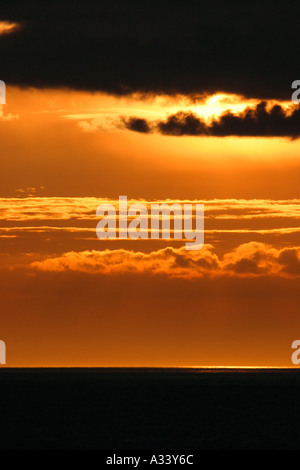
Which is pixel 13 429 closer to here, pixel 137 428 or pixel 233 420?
pixel 137 428

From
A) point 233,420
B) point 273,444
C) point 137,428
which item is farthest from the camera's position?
point 233,420

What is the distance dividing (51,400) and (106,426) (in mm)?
59049

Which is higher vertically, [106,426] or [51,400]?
[51,400]

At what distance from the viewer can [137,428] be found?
132 meters

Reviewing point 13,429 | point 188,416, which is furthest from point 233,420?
point 13,429

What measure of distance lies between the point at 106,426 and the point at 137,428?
133 inches

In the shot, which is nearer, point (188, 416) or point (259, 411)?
point (188, 416)
